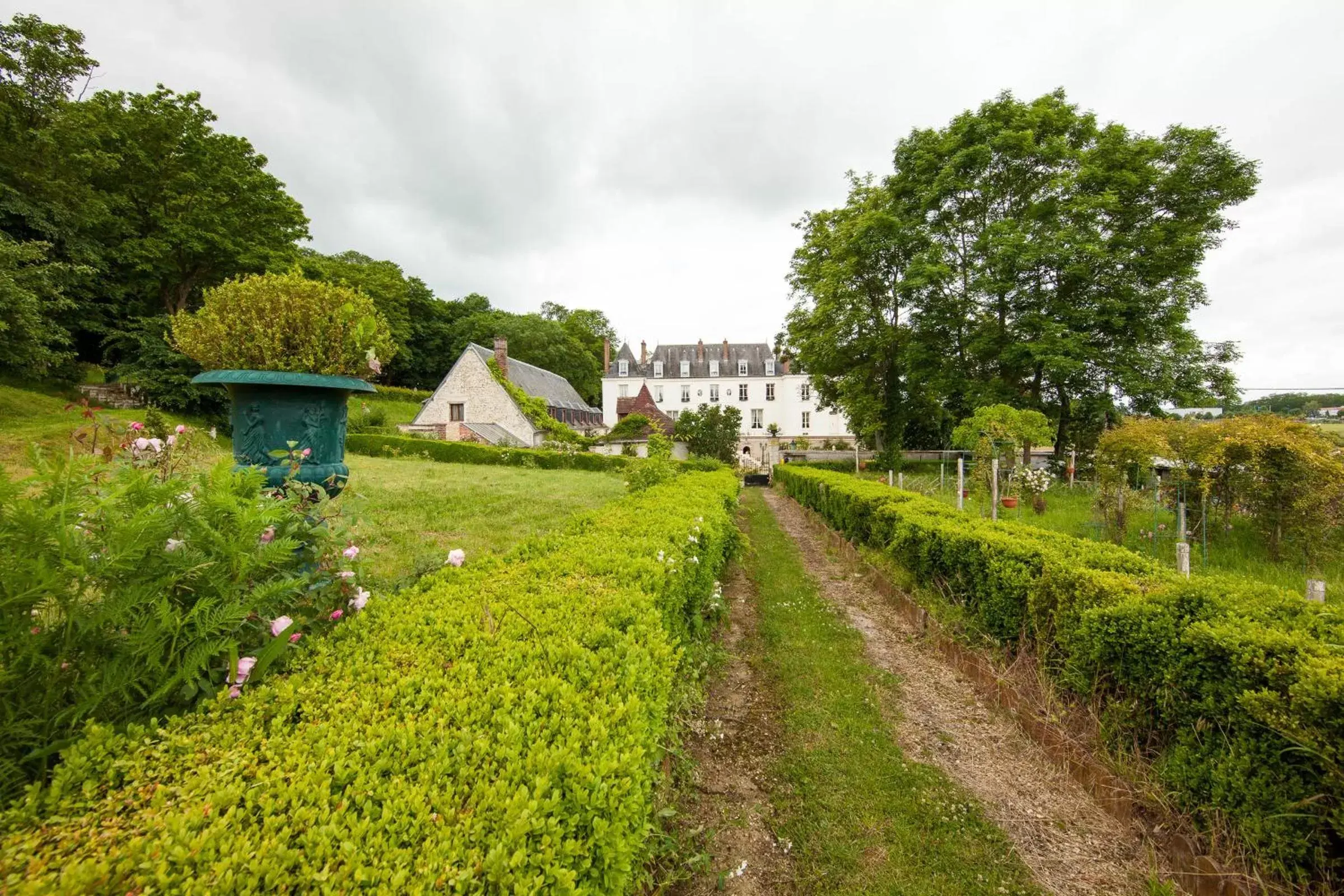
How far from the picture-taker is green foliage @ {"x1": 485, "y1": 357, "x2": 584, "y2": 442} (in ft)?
80.3

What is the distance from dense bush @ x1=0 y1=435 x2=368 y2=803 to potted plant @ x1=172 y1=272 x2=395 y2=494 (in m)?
1.72

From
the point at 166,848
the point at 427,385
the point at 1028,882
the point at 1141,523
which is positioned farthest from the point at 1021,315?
the point at 427,385

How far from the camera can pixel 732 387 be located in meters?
43.1

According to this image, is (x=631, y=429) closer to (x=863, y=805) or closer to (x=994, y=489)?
(x=994, y=489)

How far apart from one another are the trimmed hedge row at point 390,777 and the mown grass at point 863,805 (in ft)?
4.58

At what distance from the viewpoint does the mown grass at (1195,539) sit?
19.8 ft

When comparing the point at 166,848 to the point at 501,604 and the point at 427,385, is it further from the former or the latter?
the point at 427,385

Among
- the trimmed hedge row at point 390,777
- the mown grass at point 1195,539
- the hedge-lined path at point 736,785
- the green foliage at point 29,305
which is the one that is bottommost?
the hedge-lined path at point 736,785

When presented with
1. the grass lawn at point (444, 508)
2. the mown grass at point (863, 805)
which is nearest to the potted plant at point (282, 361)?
the grass lawn at point (444, 508)

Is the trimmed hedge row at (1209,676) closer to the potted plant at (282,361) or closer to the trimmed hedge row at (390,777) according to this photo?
the trimmed hedge row at (390,777)

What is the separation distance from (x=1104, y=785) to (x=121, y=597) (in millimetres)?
4720

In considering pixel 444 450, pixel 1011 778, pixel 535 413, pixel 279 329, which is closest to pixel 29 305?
pixel 444 450

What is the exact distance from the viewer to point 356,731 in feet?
4.42

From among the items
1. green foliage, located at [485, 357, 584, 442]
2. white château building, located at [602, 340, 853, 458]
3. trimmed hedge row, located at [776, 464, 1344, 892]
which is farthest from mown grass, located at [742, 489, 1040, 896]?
white château building, located at [602, 340, 853, 458]
